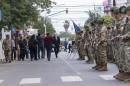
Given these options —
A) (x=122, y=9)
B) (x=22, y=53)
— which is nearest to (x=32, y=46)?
(x=22, y=53)

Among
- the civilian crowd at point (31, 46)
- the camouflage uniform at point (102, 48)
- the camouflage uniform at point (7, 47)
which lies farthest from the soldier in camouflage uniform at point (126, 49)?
the civilian crowd at point (31, 46)

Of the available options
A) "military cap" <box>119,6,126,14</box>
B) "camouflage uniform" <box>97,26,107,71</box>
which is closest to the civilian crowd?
"camouflage uniform" <box>97,26,107,71</box>

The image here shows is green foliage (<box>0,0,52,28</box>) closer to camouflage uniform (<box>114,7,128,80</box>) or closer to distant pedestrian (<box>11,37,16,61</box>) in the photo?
distant pedestrian (<box>11,37,16,61</box>)

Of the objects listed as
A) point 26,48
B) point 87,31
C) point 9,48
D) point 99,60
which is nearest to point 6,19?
point 26,48

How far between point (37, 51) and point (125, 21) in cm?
2278

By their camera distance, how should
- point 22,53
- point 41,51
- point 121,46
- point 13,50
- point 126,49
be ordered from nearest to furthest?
point 126,49 < point 121,46 < point 13,50 < point 22,53 < point 41,51

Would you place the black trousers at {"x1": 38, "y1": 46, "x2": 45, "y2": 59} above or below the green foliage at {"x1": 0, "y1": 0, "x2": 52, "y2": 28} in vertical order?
below

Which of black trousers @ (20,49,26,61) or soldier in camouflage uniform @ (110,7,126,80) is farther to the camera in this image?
black trousers @ (20,49,26,61)

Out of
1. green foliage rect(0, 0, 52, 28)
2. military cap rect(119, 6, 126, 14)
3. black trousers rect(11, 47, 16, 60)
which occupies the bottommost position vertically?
black trousers rect(11, 47, 16, 60)

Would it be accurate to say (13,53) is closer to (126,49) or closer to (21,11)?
(21,11)

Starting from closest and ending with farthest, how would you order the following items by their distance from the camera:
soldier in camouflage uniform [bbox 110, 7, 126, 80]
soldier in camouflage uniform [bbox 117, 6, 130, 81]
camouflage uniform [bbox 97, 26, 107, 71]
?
1. soldier in camouflage uniform [bbox 117, 6, 130, 81]
2. soldier in camouflage uniform [bbox 110, 7, 126, 80]
3. camouflage uniform [bbox 97, 26, 107, 71]

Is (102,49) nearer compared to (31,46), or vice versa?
(102,49)

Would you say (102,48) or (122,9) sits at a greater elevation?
(122,9)

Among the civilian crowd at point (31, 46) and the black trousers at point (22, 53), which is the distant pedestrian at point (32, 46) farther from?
the black trousers at point (22, 53)
